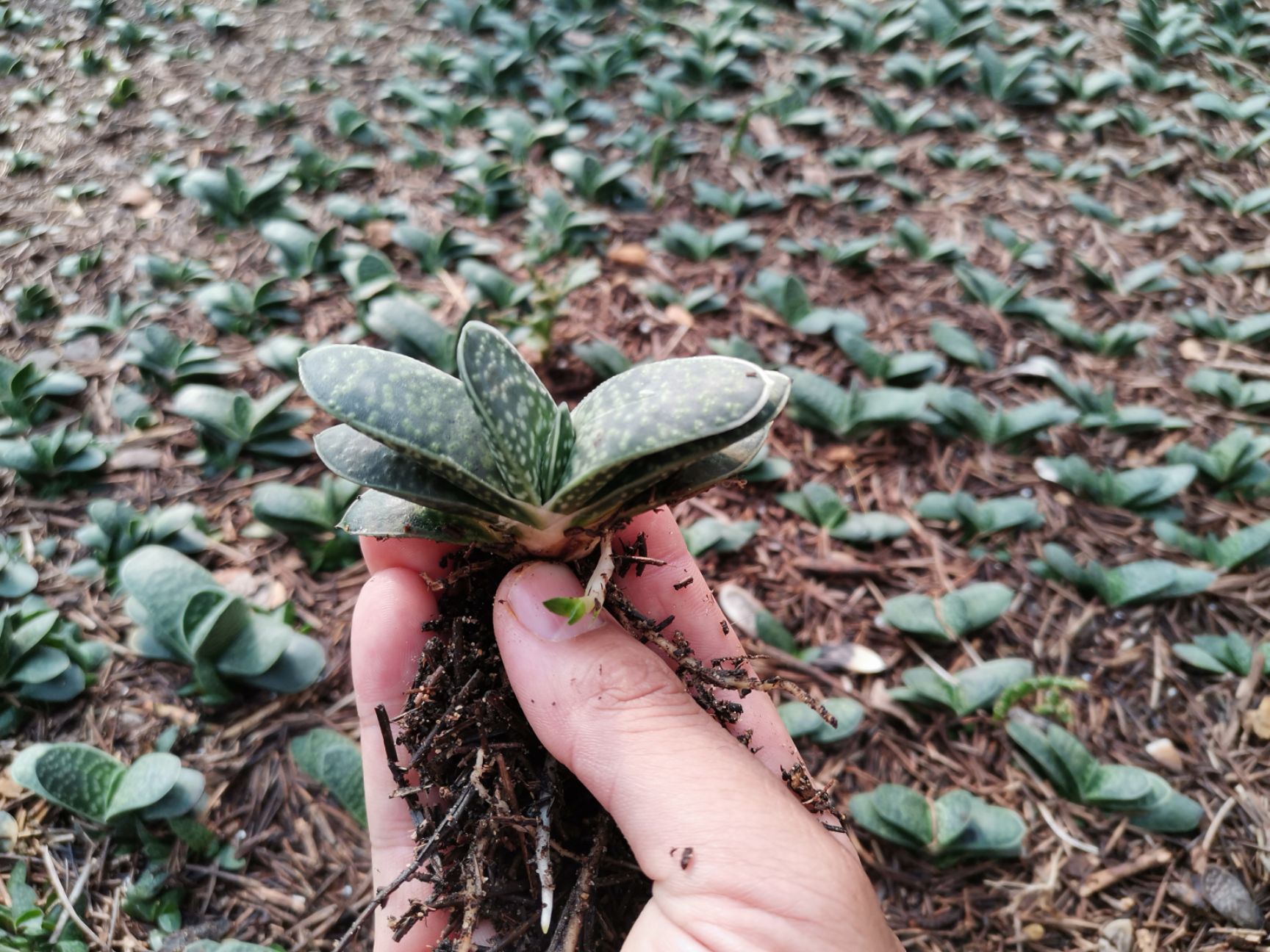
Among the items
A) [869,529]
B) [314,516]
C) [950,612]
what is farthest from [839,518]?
[314,516]

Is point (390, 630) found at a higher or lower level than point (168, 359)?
lower

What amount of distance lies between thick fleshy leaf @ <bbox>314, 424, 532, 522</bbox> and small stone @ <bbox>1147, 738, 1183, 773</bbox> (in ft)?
6.76

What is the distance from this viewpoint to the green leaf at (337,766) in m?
2.02

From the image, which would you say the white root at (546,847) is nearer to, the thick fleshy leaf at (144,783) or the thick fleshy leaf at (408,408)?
the thick fleshy leaf at (408,408)

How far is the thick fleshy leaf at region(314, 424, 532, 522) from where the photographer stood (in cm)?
136

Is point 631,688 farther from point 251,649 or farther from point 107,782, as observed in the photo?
point 107,782

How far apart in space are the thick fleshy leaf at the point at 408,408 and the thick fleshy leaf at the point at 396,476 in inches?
2.0

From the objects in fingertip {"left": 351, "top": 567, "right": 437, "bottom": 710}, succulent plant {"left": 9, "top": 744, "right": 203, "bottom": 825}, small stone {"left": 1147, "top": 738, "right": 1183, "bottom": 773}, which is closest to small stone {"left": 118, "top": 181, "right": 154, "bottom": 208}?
succulent plant {"left": 9, "top": 744, "right": 203, "bottom": 825}

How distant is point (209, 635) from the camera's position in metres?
2.08

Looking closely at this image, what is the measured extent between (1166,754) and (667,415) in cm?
207

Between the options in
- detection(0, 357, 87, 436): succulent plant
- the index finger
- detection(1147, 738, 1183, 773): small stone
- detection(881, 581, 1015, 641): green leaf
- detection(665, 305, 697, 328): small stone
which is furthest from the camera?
detection(665, 305, 697, 328): small stone

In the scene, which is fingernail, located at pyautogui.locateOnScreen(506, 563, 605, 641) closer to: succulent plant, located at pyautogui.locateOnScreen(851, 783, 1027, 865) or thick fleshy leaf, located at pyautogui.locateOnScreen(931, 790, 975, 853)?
succulent plant, located at pyautogui.locateOnScreen(851, 783, 1027, 865)

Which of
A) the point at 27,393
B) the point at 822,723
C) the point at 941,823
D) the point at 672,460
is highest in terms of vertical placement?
the point at 672,460

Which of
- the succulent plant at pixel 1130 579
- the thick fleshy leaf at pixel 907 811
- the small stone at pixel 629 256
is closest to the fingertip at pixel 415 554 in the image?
the thick fleshy leaf at pixel 907 811
